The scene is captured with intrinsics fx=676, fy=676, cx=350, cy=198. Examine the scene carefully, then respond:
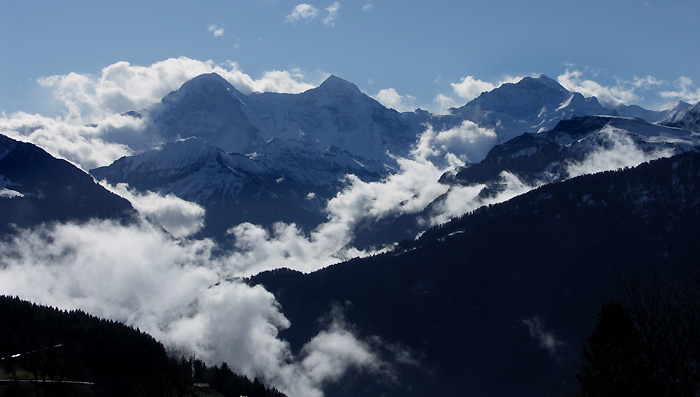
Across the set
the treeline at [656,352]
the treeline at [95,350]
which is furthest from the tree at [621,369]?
the treeline at [95,350]

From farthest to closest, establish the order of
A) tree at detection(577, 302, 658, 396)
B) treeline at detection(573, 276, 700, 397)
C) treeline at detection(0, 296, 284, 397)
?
treeline at detection(0, 296, 284, 397)
tree at detection(577, 302, 658, 396)
treeline at detection(573, 276, 700, 397)

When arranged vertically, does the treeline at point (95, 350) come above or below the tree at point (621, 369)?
above

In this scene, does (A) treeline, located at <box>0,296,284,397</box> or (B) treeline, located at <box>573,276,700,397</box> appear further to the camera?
(A) treeline, located at <box>0,296,284,397</box>

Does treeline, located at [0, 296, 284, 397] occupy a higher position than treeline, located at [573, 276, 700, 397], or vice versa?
treeline, located at [0, 296, 284, 397]

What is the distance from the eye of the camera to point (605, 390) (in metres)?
45.9

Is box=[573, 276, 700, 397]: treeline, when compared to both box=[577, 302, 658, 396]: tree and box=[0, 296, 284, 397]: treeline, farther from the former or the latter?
box=[0, 296, 284, 397]: treeline

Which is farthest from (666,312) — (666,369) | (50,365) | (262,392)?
(262,392)

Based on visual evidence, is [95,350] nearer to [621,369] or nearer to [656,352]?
[621,369]

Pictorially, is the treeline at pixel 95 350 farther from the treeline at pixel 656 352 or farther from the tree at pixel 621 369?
the treeline at pixel 656 352

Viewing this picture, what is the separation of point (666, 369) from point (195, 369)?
149 meters

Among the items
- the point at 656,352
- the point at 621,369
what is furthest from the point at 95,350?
the point at 656,352

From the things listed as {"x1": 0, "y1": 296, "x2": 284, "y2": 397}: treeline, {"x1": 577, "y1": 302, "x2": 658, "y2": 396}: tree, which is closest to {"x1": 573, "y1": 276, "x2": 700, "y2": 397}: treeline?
{"x1": 577, "y1": 302, "x2": 658, "y2": 396}: tree

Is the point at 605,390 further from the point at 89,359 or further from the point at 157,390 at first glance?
the point at 89,359

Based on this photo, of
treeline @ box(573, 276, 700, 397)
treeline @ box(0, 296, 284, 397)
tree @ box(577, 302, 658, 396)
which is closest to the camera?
treeline @ box(573, 276, 700, 397)
